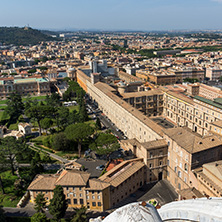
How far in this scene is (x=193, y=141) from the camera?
36.5 m

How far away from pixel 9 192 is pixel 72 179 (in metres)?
12.7

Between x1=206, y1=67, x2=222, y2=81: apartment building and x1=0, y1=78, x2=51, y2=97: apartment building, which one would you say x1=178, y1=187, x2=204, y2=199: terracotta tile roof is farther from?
x1=206, y1=67, x2=222, y2=81: apartment building

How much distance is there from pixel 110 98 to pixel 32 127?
2372cm

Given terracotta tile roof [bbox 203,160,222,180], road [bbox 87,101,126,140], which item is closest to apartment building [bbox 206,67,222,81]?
road [bbox 87,101,126,140]

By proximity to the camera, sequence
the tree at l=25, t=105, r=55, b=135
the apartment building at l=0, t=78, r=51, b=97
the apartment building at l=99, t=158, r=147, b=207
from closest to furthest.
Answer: the apartment building at l=99, t=158, r=147, b=207 → the tree at l=25, t=105, r=55, b=135 → the apartment building at l=0, t=78, r=51, b=97

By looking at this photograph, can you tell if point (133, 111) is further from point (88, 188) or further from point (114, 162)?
point (88, 188)

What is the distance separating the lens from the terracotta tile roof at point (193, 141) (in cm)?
3559

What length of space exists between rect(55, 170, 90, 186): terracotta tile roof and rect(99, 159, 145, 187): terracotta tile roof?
10.2 ft

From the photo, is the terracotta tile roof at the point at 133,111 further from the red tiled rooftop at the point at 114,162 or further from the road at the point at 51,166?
the road at the point at 51,166

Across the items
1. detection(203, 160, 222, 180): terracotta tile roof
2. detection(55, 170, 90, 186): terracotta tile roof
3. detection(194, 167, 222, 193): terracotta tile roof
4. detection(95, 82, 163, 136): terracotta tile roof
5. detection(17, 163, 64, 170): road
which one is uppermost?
detection(95, 82, 163, 136): terracotta tile roof

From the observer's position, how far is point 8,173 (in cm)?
4569

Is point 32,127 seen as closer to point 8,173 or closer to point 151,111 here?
point 8,173

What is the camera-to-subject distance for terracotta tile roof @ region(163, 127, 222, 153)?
3559 centimetres

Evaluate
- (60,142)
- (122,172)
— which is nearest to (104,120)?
(60,142)
